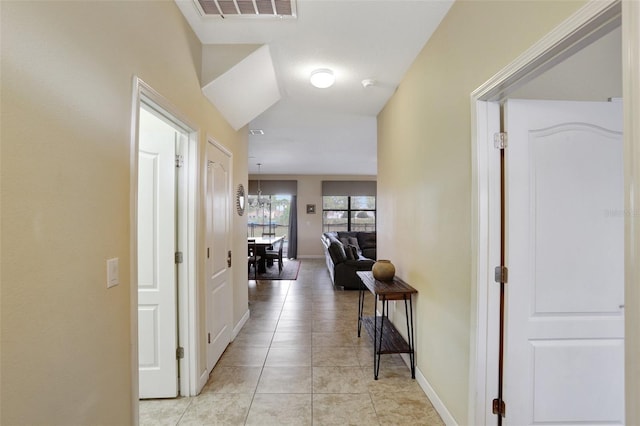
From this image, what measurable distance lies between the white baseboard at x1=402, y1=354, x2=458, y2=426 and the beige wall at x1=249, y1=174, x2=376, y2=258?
23.4 ft

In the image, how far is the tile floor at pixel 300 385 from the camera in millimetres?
1994

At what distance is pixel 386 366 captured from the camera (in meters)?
2.68

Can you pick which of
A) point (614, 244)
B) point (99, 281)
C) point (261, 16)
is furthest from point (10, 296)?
point (614, 244)

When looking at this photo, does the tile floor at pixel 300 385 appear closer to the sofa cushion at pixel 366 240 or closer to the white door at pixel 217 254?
the white door at pixel 217 254

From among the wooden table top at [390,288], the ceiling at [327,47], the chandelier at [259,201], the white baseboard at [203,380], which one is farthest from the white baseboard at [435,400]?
the chandelier at [259,201]

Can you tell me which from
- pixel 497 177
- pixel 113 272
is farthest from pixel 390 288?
pixel 113 272

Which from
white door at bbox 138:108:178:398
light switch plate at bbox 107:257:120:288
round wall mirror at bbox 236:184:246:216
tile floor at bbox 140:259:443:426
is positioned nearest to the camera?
light switch plate at bbox 107:257:120:288

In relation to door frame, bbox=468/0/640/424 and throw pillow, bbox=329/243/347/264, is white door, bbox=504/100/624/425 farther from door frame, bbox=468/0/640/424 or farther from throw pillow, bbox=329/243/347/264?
throw pillow, bbox=329/243/347/264

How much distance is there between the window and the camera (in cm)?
956

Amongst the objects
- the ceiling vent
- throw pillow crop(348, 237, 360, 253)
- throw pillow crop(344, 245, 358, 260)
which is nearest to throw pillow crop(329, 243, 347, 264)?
throw pillow crop(344, 245, 358, 260)

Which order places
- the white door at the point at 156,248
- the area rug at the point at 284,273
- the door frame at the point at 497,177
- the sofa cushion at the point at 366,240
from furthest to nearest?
1. the sofa cushion at the point at 366,240
2. the area rug at the point at 284,273
3. the white door at the point at 156,248
4. the door frame at the point at 497,177

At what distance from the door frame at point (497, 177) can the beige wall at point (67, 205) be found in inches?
67.1

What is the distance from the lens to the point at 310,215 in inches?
374

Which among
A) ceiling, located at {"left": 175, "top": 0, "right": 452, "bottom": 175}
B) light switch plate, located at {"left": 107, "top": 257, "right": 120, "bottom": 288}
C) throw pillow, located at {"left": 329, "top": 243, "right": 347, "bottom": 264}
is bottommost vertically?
throw pillow, located at {"left": 329, "top": 243, "right": 347, "bottom": 264}
